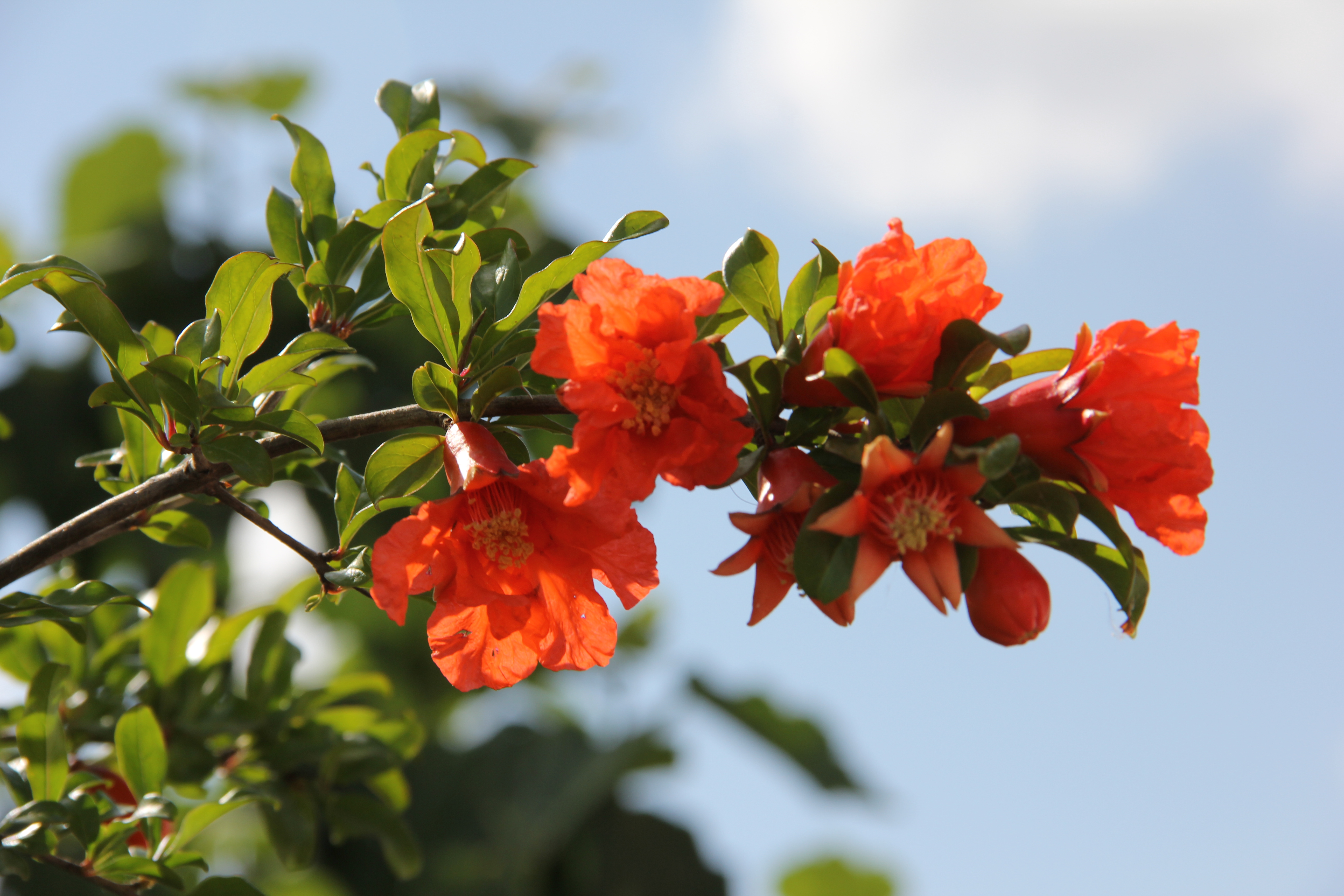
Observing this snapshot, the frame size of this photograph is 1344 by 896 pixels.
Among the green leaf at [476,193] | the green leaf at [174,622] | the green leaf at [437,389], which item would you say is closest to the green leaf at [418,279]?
the green leaf at [437,389]

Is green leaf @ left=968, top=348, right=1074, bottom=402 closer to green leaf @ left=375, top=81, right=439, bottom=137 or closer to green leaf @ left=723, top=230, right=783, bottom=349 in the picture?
green leaf @ left=723, top=230, right=783, bottom=349

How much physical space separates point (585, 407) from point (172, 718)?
3.33 feet

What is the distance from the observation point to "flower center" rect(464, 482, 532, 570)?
934 mm

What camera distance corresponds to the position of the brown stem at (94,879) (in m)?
1.21

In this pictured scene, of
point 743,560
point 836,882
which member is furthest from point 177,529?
point 836,882

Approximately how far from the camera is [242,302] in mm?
1038

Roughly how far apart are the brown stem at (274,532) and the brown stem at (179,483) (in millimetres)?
23

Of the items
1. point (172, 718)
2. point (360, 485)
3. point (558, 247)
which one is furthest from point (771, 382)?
point (558, 247)

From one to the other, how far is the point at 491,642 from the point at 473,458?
208 millimetres

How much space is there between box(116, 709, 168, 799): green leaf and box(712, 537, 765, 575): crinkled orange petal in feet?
2.89

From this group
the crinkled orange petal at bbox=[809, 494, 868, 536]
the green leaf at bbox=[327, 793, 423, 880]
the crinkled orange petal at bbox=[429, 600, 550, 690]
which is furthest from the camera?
the green leaf at bbox=[327, 793, 423, 880]

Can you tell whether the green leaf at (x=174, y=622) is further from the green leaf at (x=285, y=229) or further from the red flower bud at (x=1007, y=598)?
the red flower bud at (x=1007, y=598)

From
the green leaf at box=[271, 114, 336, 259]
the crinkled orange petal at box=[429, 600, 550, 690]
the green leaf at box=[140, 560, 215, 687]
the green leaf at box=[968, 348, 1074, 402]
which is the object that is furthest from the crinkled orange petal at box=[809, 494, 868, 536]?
the green leaf at box=[140, 560, 215, 687]

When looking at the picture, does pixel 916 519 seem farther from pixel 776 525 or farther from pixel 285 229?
pixel 285 229
